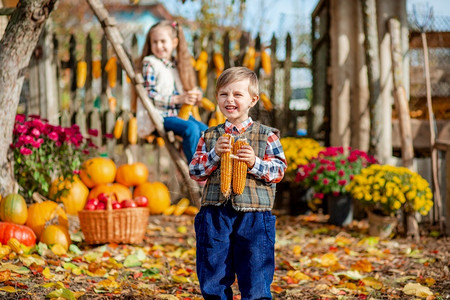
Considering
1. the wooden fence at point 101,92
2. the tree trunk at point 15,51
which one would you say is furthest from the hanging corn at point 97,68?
the tree trunk at point 15,51

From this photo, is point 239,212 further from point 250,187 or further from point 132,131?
point 132,131

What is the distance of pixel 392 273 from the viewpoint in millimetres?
3545

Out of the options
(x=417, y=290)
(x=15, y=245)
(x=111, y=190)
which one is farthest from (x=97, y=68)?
(x=417, y=290)

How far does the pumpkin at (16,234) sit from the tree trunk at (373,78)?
360cm

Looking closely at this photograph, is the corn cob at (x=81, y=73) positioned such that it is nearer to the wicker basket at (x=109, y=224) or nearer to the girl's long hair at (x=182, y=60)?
the girl's long hair at (x=182, y=60)

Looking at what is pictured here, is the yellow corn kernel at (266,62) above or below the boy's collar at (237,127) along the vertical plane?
above

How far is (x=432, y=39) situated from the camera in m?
6.17

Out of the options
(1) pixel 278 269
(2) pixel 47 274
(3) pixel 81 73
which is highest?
(3) pixel 81 73

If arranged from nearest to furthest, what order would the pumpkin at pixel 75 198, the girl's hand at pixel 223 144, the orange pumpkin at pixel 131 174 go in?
the girl's hand at pixel 223 144
the pumpkin at pixel 75 198
the orange pumpkin at pixel 131 174

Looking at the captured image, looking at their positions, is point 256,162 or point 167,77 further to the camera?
point 167,77

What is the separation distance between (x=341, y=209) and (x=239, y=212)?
337cm

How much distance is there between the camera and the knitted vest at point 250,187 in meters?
2.16

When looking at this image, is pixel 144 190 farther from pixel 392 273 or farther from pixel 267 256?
pixel 267 256

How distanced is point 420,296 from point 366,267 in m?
0.64
